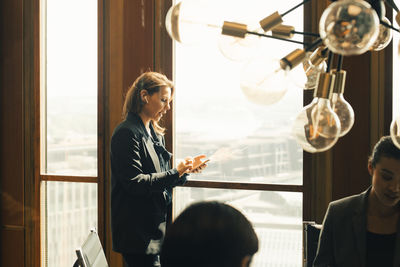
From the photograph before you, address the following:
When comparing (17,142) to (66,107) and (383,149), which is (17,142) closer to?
(66,107)

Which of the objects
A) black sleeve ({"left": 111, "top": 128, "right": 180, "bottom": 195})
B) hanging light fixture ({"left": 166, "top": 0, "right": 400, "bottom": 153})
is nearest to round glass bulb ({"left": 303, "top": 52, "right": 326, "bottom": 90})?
hanging light fixture ({"left": 166, "top": 0, "right": 400, "bottom": 153})

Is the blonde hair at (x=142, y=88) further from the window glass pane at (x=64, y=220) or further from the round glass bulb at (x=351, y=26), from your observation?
the round glass bulb at (x=351, y=26)

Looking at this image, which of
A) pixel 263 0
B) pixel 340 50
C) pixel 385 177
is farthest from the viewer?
pixel 263 0

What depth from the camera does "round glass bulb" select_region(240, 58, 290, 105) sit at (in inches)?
35.4

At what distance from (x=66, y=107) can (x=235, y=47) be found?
2.50m

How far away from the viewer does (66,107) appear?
10.9ft

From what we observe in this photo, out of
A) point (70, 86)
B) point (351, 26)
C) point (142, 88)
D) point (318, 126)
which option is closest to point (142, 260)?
point (142, 88)

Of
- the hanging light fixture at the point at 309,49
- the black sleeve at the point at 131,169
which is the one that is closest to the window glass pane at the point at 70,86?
the black sleeve at the point at 131,169

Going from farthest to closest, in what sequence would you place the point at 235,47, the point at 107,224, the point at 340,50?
the point at 107,224
the point at 235,47
the point at 340,50

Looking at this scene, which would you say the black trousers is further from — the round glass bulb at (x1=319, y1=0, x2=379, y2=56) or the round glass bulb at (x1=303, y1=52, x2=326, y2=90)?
the round glass bulb at (x1=319, y1=0, x2=379, y2=56)

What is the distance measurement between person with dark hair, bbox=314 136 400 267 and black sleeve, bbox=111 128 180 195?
889 millimetres

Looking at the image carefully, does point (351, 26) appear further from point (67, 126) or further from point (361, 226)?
point (67, 126)

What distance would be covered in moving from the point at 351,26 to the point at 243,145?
2156 mm

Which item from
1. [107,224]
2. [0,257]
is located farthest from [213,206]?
[0,257]
